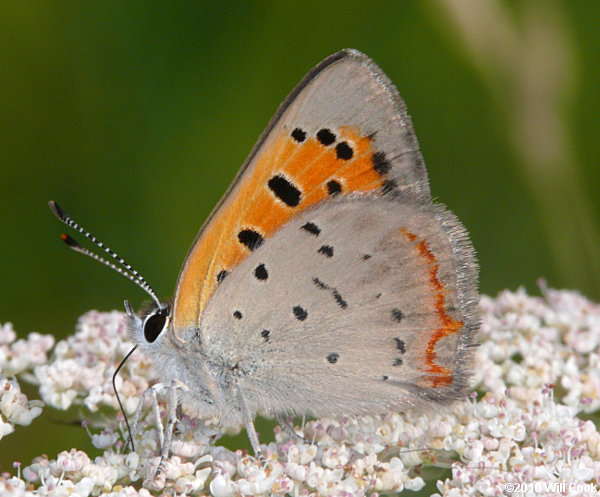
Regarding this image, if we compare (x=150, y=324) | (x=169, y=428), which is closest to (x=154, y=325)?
(x=150, y=324)

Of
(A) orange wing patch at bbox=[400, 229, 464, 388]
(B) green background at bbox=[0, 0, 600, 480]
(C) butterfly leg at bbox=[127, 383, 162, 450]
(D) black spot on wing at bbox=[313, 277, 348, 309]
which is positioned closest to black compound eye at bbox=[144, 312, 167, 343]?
(C) butterfly leg at bbox=[127, 383, 162, 450]

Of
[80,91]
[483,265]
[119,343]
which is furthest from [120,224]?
[483,265]

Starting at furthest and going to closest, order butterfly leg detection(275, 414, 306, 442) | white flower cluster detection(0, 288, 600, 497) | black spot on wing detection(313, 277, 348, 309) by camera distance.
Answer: butterfly leg detection(275, 414, 306, 442)
black spot on wing detection(313, 277, 348, 309)
white flower cluster detection(0, 288, 600, 497)

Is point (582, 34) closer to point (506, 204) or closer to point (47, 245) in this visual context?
point (506, 204)

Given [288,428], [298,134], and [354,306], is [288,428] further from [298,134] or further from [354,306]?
[298,134]

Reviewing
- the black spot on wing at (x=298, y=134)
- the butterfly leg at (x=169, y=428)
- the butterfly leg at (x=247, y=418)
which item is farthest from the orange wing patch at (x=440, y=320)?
the butterfly leg at (x=169, y=428)

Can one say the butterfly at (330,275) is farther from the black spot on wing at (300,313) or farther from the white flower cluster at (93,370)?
the white flower cluster at (93,370)

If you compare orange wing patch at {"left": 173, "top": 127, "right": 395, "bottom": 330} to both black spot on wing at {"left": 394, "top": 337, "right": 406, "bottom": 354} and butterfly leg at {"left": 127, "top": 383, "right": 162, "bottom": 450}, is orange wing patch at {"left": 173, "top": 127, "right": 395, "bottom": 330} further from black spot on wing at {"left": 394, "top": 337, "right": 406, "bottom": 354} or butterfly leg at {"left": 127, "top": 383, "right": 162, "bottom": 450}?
black spot on wing at {"left": 394, "top": 337, "right": 406, "bottom": 354}
